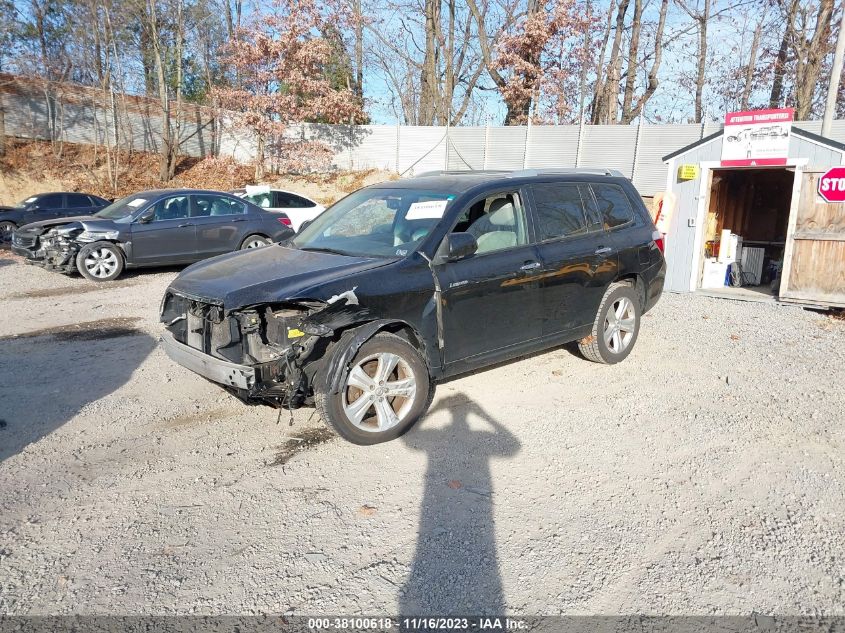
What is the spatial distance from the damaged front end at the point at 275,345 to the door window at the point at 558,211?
2145 mm

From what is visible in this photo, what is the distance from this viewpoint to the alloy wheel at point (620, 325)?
6.31 m

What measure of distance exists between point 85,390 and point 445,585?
4102mm

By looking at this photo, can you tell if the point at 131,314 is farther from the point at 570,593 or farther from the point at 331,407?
the point at 570,593

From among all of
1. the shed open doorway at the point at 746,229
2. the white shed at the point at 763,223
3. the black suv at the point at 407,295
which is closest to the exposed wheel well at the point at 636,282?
the black suv at the point at 407,295

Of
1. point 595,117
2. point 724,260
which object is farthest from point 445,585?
point 595,117

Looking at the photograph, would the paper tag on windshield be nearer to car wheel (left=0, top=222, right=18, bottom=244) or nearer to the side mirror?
the side mirror

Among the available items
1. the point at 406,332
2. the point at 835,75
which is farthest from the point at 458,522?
the point at 835,75

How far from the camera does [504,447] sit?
4.50 m

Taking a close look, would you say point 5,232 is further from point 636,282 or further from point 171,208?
point 636,282

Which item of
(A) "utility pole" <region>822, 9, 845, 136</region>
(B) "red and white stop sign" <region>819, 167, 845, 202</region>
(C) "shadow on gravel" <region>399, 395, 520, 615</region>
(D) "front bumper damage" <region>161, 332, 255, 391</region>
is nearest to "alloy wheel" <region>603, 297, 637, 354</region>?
(C) "shadow on gravel" <region>399, 395, 520, 615</region>

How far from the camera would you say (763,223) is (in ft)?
→ 44.9

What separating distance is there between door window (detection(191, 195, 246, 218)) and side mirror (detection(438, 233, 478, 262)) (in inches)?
328

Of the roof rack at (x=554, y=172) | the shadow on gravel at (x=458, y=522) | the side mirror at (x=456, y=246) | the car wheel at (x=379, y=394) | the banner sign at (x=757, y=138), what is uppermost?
the banner sign at (x=757, y=138)

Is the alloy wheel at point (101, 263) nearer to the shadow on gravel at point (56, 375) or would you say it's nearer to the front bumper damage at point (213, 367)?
the shadow on gravel at point (56, 375)
